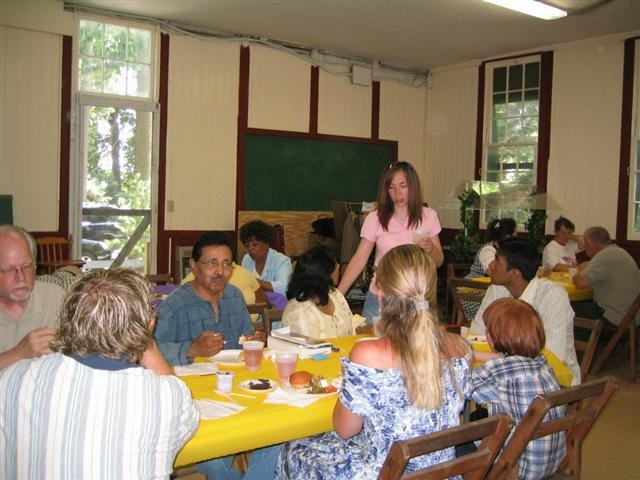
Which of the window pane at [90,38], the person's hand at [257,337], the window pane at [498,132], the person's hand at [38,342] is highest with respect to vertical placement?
the window pane at [90,38]

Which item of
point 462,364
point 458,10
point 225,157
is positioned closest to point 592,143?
point 458,10

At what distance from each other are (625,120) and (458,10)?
2.81 m

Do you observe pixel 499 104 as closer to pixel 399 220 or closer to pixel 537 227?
pixel 537 227

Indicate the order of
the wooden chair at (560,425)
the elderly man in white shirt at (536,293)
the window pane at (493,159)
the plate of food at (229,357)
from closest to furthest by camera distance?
the wooden chair at (560,425)
the plate of food at (229,357)
the elderly man in white shirt at (536,293)
the window pane at (493,159)

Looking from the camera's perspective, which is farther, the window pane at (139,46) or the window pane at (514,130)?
the window pane at (514,130)

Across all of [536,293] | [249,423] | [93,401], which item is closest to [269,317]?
[536,293]

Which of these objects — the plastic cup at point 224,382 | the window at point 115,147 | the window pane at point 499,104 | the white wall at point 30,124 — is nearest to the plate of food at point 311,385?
the plastic cup at point 224,382

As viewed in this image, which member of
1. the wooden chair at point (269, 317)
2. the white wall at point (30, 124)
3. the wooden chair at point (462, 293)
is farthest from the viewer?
the white wall at point (30, 124)

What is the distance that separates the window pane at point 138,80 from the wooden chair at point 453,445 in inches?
296

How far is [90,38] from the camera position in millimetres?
8094

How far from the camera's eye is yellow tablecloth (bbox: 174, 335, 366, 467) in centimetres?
203

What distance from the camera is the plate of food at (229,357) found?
2.87 metres

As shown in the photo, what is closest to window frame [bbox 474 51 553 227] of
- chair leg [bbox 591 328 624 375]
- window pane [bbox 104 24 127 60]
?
chair leg [bbox 591 328 624 375]

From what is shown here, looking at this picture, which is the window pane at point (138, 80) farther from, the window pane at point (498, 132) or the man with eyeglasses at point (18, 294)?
the man with eyeglasses at point (18, 294)
